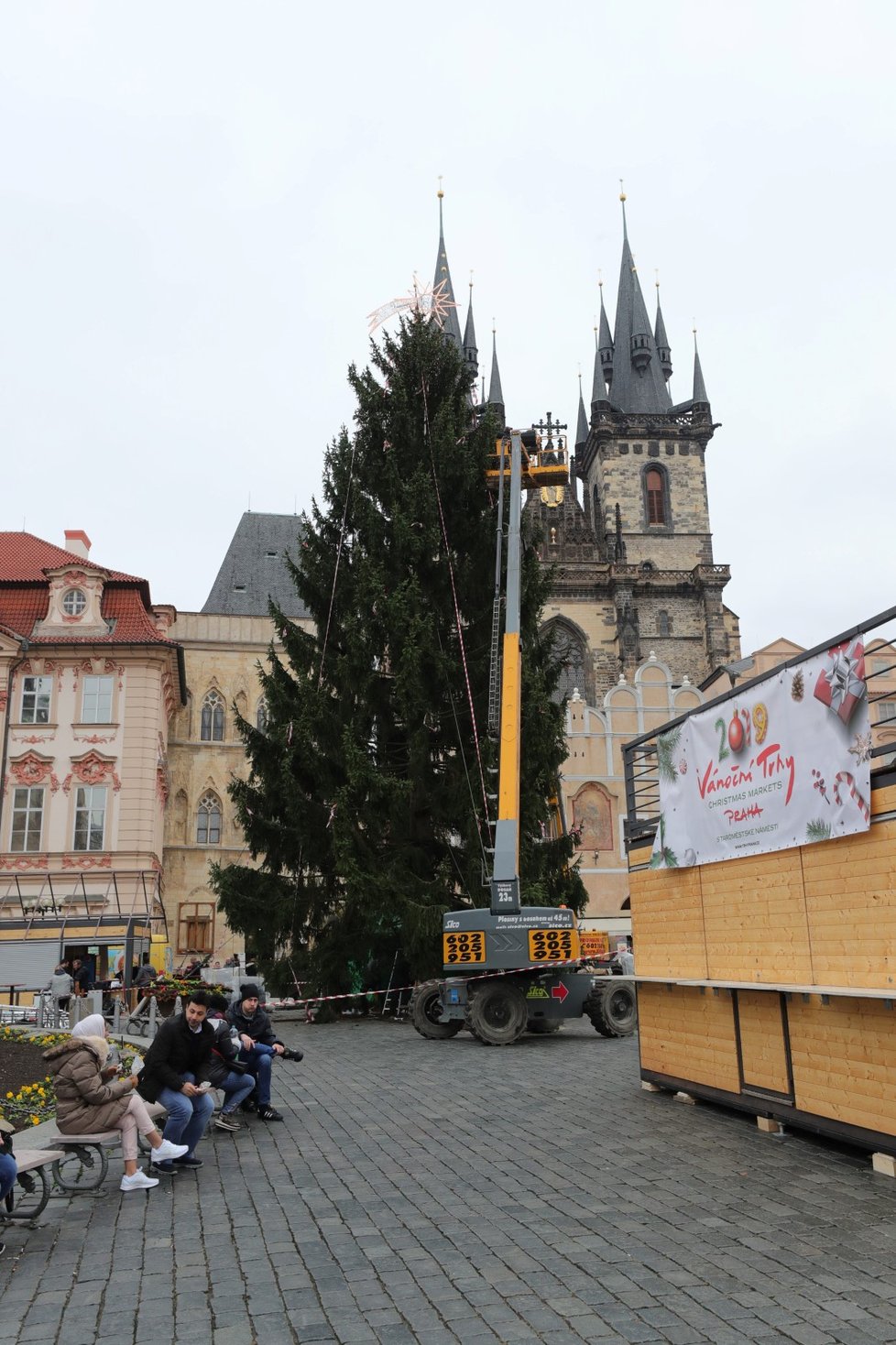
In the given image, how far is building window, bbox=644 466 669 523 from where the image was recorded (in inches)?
2724

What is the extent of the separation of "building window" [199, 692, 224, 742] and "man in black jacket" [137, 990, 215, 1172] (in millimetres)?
32750

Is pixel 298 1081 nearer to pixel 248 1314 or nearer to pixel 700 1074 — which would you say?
pixel 700 1074

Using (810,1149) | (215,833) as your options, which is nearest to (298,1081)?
(810,1149)

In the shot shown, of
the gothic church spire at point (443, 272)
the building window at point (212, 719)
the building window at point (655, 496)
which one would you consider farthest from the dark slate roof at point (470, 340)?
the building window at point (212, 719)

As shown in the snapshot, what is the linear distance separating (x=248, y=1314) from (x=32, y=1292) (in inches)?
47.4

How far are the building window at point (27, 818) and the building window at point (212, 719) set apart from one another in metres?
8.67

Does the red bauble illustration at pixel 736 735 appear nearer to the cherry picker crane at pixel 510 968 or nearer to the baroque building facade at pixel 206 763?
the cherry picker crane at pixel 510 968

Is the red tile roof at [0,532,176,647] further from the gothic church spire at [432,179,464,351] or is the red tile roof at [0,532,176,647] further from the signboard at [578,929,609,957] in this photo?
the gothic church spire at [432,179,464,351]

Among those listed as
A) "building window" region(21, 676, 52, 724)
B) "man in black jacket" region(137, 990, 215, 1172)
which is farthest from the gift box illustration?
"building window" region(21, 676, 52, 724)

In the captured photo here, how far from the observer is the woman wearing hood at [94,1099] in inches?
292

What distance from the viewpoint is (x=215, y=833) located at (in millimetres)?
39594

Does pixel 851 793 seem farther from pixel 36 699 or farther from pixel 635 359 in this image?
pixel 635 359

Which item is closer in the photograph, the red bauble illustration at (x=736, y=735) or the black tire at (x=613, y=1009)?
the red bauble illustration at (x=736, y=735)

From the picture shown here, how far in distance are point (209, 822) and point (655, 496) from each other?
39879 millimetres
